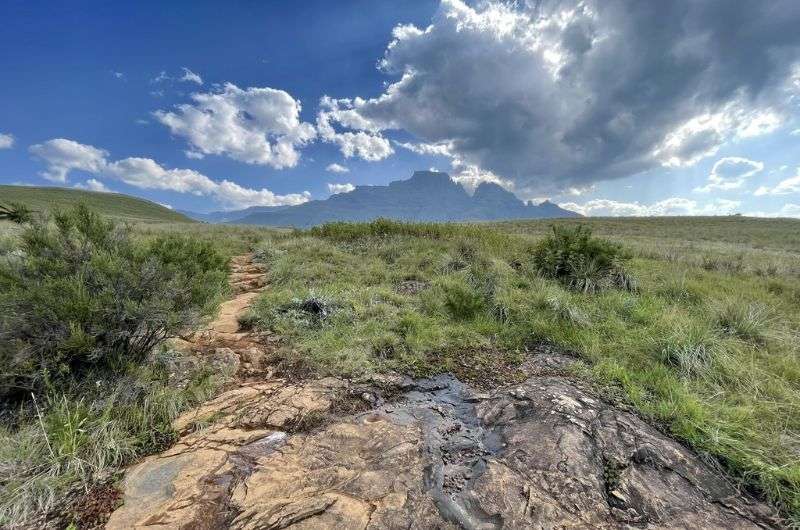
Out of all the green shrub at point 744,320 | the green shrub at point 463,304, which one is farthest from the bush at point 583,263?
the green shrub at point 463,304

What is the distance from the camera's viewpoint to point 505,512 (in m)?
2.32

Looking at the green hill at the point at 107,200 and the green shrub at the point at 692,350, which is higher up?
the green hill at the point at 107,200

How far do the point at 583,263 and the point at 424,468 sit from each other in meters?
6.39

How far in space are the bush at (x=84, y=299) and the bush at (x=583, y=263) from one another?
6.85 m

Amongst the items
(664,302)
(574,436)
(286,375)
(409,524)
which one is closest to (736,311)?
(664,302)

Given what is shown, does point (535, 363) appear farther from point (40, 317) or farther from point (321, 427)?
point (40, 317)

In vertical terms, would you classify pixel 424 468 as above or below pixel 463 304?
below

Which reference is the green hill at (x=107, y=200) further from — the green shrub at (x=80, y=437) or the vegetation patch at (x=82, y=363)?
the green shrub at (x=80, y=437)

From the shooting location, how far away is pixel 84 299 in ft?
10.8

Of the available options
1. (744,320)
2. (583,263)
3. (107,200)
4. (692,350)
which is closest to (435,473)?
(692,350)

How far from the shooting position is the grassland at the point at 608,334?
3207 mm

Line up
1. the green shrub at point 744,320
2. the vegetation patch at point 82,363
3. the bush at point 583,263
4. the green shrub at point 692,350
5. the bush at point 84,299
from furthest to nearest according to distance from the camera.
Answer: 1. the bush at point 583,263
2. the green shrub at point 744,320
3. the green shrub at point 692,350
4. the bush at point 84,299
5. the vegetation patch at point 82,363

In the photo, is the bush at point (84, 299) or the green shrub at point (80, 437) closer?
the green shrub at point (80, 437)

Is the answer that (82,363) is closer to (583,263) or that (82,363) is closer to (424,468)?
(424,468)
